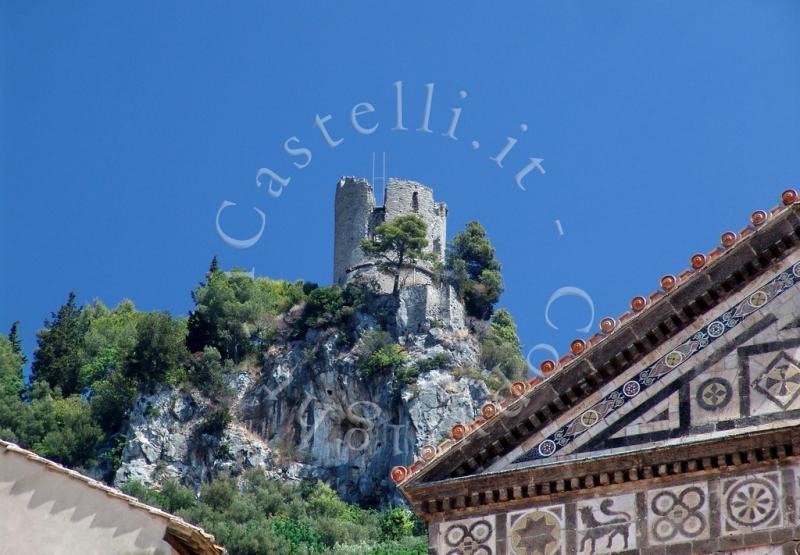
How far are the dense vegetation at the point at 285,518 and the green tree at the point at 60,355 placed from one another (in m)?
21.7

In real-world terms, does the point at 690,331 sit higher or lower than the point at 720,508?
higher

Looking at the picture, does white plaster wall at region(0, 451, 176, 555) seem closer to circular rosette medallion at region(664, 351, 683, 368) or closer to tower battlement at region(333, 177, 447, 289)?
circular rosette medallion at region(664, 351, 683, 368)

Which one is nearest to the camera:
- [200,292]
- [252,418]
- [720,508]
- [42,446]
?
[720,508]

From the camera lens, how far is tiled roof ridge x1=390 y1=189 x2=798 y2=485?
27.6 m

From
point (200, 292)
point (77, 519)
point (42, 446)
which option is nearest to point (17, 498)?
point (77, 519)

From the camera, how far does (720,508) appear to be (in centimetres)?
2592

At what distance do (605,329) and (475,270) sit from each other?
108188mm

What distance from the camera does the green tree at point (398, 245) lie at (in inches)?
5281

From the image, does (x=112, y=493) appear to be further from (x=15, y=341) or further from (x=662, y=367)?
(x=15, y=341)

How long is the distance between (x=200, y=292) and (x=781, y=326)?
11330 cm

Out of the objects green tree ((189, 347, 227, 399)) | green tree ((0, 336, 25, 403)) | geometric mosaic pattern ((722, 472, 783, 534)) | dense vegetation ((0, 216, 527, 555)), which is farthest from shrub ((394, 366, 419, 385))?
geometric mosaic pattern ((722, 472, 783, 534))

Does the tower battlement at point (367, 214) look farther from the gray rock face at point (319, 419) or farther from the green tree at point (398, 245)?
the gray rock face at point (319, 419)

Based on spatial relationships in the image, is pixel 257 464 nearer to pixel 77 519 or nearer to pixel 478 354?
pixel 478 354

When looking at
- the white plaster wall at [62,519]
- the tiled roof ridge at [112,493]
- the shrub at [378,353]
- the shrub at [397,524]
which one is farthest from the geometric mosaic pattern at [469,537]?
the shrub at [378,353]
